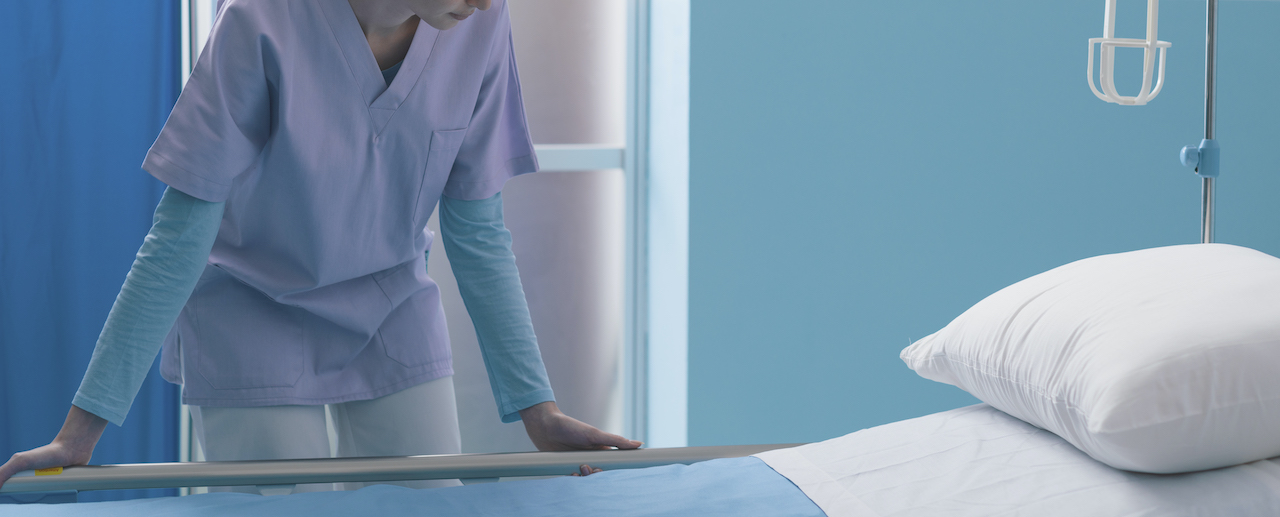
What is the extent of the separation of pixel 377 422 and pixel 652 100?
1.51 metres

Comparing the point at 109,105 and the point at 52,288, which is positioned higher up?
the point at 109,105

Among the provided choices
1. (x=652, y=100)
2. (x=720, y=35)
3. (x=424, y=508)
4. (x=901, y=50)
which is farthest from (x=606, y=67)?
(x=424, y=508)

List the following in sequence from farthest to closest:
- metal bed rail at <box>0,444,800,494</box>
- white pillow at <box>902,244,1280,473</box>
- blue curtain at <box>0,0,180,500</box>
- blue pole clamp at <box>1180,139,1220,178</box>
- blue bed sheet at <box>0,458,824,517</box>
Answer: blue curtain at <box>0,0,180,500</box> < blue pole clamp at <box>1180,139,1220,178</box> < metal bed rail at <box>0,444,800,494</box> < blue bed sheet at <box>0,458,824,517</box> < white pillow at <box>902,244,1280,473</box>

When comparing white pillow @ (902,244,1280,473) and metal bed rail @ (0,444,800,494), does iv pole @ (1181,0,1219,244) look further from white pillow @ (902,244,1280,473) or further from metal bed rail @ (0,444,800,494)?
metal bed rail @ (0,444,800,494)

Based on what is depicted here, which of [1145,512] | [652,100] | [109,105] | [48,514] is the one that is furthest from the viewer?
[652,100]

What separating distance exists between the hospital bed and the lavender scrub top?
18cm

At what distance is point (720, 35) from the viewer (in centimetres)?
235

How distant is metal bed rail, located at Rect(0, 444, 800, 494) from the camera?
3.81 ft

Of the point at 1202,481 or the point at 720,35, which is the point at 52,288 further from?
the point at 1202,481

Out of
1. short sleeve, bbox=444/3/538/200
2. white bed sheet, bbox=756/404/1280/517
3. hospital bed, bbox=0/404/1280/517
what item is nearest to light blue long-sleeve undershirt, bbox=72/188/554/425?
hospital bed, bbox=0/404/1280/517

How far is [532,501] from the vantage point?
1089 millimetres

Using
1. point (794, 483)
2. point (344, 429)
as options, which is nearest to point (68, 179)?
point (344, 429)

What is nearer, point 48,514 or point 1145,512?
point 1145,512

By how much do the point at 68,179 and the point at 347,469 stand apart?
1506 mm
